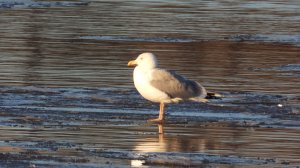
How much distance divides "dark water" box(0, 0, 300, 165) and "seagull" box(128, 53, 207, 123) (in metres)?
0.46

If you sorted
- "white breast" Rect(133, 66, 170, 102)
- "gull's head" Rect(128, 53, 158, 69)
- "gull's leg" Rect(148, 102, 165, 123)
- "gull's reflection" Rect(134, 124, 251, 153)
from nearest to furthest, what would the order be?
"gull's reflection" Rect(134, 124, 251, 153)
"gull's leg" Rect(148, 102, 165, 123)
"white breast" Rect(133, 66, 170, 102)
"gull's head" Rect(128, 53, 158, 69)

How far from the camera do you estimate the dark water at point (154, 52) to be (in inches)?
457

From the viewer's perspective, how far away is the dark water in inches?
457

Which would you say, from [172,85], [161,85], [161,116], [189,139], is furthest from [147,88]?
[189,139]

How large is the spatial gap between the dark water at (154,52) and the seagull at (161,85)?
0.46 m

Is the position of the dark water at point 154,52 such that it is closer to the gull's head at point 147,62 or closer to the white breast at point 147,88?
the white breast at point 147,88

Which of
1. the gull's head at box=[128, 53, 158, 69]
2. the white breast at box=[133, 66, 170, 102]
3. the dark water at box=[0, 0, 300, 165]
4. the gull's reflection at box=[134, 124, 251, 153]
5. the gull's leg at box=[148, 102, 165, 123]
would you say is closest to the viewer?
the gull's reflection at box=[134, 124, 251, 153]

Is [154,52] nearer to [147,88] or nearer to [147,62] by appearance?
[147,62]

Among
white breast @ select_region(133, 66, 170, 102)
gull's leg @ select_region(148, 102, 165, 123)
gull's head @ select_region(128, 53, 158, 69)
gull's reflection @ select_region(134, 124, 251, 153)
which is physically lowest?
gull's reflection @ select_region(134, 124, 251, 153)

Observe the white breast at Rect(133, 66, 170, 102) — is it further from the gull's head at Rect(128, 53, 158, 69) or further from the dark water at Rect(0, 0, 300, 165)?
the dark water at Rect(0, 0, 300, 165)

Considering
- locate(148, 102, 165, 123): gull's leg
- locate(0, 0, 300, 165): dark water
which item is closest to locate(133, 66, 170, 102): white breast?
locate(148, 102, 165, 123): gull's leg

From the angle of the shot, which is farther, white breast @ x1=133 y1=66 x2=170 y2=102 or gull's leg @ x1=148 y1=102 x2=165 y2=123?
white breast @ x1=133 y1=66 x2=170 y2=102

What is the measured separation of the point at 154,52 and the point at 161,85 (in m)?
7.74

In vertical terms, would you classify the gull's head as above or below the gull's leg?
above
